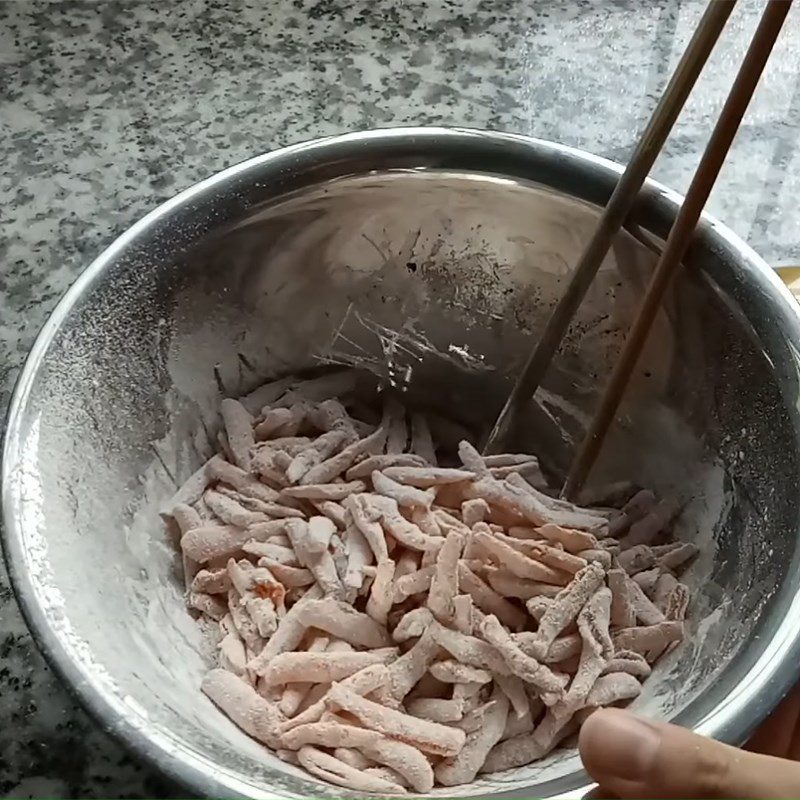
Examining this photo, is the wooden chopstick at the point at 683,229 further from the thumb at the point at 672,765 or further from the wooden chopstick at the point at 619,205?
the thumb at the point at 672,765

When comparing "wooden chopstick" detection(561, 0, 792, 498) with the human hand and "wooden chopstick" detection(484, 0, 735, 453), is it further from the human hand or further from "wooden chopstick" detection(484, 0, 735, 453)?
the human hand

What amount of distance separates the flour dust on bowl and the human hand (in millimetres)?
76

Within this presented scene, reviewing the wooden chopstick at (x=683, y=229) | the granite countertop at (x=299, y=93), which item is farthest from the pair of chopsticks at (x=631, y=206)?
the granite countertop at (x=299, y=93)

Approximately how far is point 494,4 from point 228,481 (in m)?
0.76

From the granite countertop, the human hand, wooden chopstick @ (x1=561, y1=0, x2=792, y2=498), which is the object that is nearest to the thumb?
the human hand

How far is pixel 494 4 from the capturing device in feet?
4.07

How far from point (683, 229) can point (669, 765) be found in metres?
0.41

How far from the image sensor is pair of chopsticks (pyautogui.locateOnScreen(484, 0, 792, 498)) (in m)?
0.65

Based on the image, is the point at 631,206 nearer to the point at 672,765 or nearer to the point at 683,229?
the point at 683,229

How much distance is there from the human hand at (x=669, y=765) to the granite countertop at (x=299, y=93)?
65 cm

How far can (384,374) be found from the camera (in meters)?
0.92

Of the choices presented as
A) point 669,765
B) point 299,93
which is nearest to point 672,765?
point 669,765

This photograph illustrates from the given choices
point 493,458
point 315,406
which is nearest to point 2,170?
point 315,406

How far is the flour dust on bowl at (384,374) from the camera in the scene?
0.59 metres
